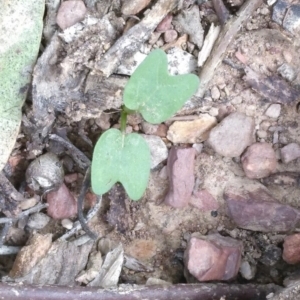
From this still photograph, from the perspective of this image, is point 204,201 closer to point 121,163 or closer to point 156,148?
point 156,148

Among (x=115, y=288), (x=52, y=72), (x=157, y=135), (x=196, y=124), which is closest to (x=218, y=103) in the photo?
(x=196, y=124)

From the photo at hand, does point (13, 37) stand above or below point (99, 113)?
above

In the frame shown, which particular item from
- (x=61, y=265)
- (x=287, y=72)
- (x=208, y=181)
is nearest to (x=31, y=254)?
(x=61, y=265)

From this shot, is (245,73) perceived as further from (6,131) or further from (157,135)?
(6,131)

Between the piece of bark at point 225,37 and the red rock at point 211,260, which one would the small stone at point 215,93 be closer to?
the piece of bark at point 225,37

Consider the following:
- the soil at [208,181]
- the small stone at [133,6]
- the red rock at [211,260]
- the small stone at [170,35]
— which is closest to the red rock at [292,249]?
the soil at [208,181]
